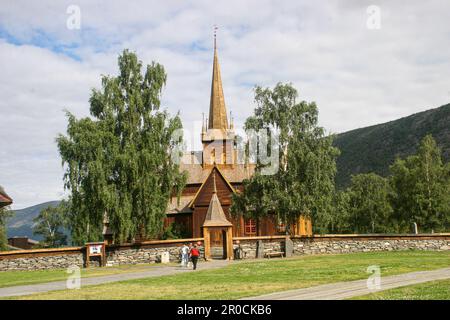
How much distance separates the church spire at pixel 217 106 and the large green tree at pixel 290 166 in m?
21.8

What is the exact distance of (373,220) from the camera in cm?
6925

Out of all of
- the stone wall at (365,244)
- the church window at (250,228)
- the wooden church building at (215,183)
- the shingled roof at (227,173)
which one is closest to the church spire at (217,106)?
the wooden church building at (215,183)

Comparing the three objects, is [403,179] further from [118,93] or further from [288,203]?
[118,93]

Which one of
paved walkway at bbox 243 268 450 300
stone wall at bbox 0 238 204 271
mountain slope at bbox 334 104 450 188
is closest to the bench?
stone wall at bbox 0 238 204 271

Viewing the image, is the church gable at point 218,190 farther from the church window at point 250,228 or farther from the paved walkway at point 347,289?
the paved walkway at point 347,289

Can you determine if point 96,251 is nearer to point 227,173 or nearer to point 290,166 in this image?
point 290,166

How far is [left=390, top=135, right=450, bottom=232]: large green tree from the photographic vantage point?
5238 centimetres

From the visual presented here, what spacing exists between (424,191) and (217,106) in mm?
26632

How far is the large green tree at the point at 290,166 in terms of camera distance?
130 feet

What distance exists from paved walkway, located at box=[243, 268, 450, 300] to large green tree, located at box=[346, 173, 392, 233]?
47236 millimetres

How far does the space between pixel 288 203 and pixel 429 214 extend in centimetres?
2094

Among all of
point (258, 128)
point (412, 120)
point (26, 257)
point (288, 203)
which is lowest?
point (26, 257)

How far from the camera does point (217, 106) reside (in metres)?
66.0
